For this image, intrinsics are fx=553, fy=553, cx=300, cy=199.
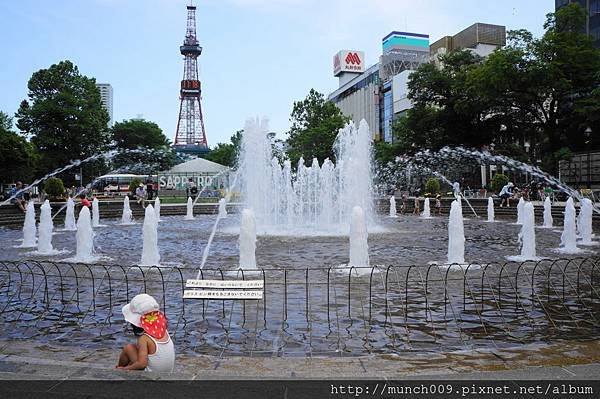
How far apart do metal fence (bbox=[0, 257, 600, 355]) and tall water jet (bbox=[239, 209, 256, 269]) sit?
89 cm

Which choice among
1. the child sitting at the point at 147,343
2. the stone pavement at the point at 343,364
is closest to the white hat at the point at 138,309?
the child sitting at the point at 147,343

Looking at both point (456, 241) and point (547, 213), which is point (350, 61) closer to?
point (547, 213)

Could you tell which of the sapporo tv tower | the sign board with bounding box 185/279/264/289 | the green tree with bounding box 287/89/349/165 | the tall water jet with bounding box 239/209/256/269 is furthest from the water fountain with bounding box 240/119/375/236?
the sapporo tv tower

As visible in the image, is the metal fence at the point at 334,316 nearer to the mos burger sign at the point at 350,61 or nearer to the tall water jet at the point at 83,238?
the tall water jet at the point at 83,238

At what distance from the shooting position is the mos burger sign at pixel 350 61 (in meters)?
120

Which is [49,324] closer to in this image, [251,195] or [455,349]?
[455,349]

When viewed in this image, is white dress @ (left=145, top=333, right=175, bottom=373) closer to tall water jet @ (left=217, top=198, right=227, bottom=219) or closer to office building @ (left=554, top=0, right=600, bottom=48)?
tall water jet @ (left=217, top=198, right=227, bottom=219)

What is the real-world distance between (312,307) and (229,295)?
2.34 m

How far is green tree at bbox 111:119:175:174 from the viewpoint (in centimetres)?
7275

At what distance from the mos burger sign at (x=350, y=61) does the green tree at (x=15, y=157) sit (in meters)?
84.0

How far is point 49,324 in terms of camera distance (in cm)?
729

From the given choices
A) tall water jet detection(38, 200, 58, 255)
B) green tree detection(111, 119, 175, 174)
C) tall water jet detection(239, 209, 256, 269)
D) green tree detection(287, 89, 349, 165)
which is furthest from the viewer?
green tree detection(111, 119, 175, 174)

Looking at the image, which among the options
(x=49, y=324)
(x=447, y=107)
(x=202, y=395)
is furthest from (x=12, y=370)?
(x=447, y=107)

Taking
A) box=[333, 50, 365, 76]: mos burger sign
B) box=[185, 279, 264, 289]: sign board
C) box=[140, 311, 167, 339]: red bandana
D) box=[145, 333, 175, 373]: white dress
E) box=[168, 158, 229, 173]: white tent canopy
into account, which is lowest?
box=[145, 333, 175, 373]: white dress
